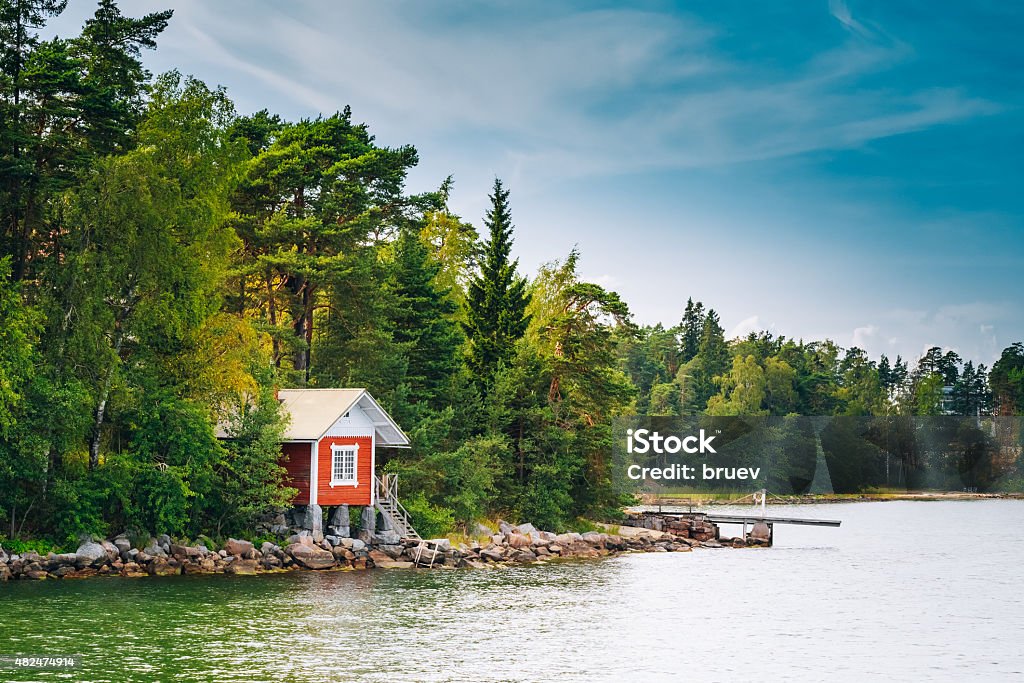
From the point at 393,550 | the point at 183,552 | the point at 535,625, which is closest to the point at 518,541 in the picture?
the point at 393,550

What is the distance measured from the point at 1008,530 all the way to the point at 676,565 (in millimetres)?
41445

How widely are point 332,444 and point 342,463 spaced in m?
0.89

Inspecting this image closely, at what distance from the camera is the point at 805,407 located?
137 m

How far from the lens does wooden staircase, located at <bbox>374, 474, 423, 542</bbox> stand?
1857 inches

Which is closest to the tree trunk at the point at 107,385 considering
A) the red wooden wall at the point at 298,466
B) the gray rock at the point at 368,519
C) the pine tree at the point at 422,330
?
the red wooden wall at the point at 298,466

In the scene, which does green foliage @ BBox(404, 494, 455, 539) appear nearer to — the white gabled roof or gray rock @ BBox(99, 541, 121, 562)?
the white gabled roof

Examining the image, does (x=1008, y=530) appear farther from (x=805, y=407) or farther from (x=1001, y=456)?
(x=1001, y=456)

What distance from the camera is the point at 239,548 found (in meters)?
41.5

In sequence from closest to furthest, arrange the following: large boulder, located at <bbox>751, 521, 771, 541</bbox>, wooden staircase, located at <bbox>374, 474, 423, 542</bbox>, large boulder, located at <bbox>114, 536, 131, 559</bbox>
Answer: large boulder, located at <bbox>114, 536, 131, 559</bbox>, wooden staircase, located at <bbox>374, 474, 423, 542</bbox>, large boulder, located at <bbox>751, 521, 771, 541</bbox>

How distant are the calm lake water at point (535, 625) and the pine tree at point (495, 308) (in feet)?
41.4

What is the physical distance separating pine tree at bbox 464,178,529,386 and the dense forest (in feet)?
0.38

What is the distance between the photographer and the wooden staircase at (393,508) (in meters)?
47.2

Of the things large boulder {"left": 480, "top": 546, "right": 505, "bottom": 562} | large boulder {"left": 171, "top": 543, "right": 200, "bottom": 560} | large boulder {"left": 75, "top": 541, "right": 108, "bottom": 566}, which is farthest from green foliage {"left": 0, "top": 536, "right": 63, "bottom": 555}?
large boulder {"left": 480, "top": 546, "right": 505, "bottom": 562}

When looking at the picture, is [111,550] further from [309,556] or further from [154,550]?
[309,556]
